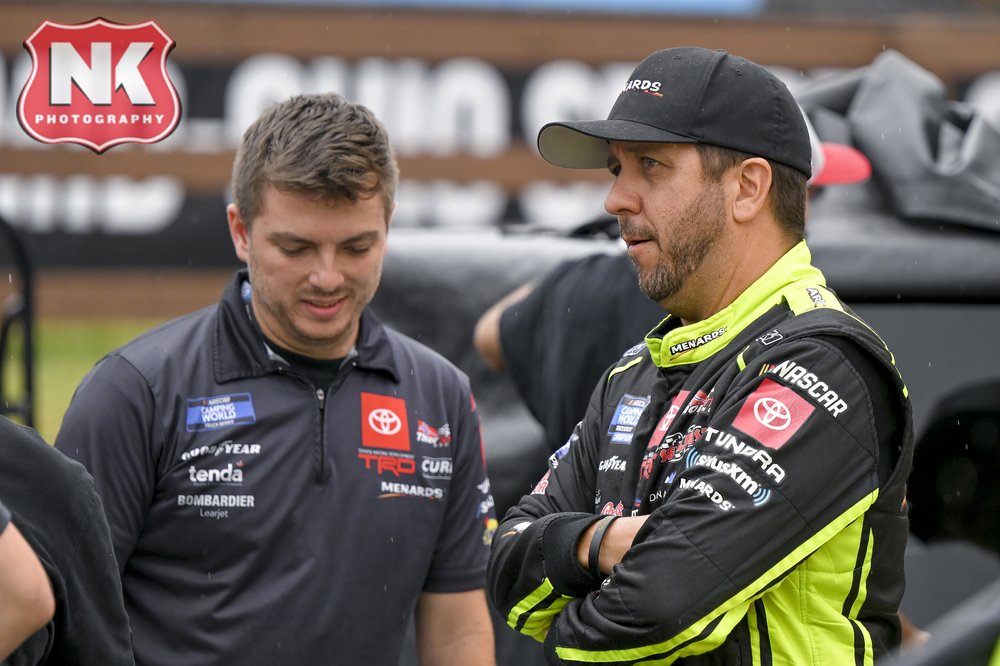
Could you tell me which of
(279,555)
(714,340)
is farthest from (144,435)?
(714,340)

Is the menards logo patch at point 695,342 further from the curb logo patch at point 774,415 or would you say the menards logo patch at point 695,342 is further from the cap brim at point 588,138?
the cap brim at point 588,138

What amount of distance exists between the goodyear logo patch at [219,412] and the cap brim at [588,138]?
0.82 metres

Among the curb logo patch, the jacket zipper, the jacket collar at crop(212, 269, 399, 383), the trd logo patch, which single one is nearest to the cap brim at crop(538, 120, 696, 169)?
the curb logo patch

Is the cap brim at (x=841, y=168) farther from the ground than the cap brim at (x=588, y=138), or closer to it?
closer to it

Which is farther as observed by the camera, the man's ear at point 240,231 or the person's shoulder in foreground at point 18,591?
the man's ear at point 240,231

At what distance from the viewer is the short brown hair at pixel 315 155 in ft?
9.32

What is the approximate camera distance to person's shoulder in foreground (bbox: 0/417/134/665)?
205 cm

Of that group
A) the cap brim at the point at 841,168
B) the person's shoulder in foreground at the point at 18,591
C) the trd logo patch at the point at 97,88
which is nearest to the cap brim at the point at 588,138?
the trd logo patch at the point at 97,88

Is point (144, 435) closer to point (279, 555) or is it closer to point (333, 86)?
point (279, 555)

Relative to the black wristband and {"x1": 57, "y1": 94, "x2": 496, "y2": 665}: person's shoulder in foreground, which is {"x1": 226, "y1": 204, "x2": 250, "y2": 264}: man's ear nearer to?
{"x1": 57, "y1": 94, "x2": 496, "y2": 665}: person's shoulder in foreground

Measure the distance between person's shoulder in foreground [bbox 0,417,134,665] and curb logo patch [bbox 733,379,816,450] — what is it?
1.06 metres

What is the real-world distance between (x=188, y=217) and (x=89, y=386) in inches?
Answer: 363

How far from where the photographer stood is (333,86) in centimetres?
1168

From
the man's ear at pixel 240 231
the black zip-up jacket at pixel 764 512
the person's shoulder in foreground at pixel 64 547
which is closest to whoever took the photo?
the person's shoulder in foreground at pixel 64 547
